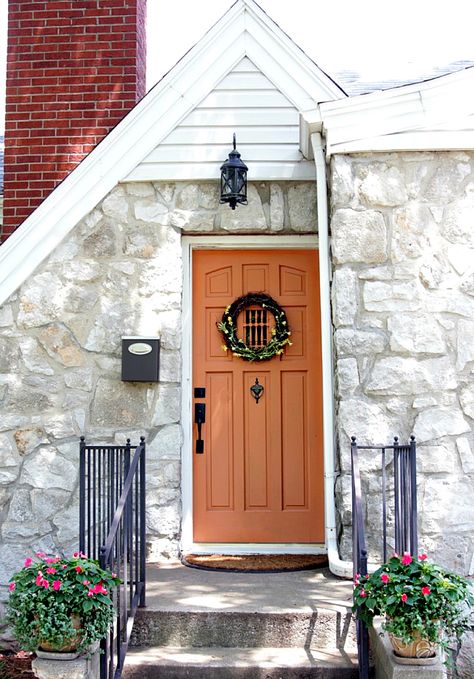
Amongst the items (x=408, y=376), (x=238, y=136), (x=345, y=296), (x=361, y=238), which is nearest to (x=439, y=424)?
(x=408, y=376)

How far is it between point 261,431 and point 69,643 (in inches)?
94.4

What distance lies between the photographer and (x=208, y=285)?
5766 millimetres

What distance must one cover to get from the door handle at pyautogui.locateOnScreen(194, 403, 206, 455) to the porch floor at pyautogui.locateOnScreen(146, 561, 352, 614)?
80 cm

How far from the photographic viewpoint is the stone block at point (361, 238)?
4.96 m

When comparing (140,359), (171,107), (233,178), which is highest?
(171,107)

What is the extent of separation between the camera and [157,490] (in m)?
5.44

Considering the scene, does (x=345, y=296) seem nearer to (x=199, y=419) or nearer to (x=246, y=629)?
(x=199, y=419)

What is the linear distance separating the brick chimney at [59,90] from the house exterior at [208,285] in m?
1.62

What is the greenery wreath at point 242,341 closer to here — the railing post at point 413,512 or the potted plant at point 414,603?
the railing post at point 413,512

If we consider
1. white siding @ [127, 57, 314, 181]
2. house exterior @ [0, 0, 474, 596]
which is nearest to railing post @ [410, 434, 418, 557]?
house exterior @ [0, 0, 474, 596]

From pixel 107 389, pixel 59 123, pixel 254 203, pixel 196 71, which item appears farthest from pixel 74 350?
pixel 59 123

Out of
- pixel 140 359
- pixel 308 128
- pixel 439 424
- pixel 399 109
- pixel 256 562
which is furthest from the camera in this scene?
pixel 140 359

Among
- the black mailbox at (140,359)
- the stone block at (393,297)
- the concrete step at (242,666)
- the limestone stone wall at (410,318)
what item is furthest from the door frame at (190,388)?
the concrete step at (242,666)

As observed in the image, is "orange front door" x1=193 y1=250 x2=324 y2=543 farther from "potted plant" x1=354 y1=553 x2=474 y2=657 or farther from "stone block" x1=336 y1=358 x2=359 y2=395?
"potted plant" x1=354 y1=553 x2=474 y2=657
